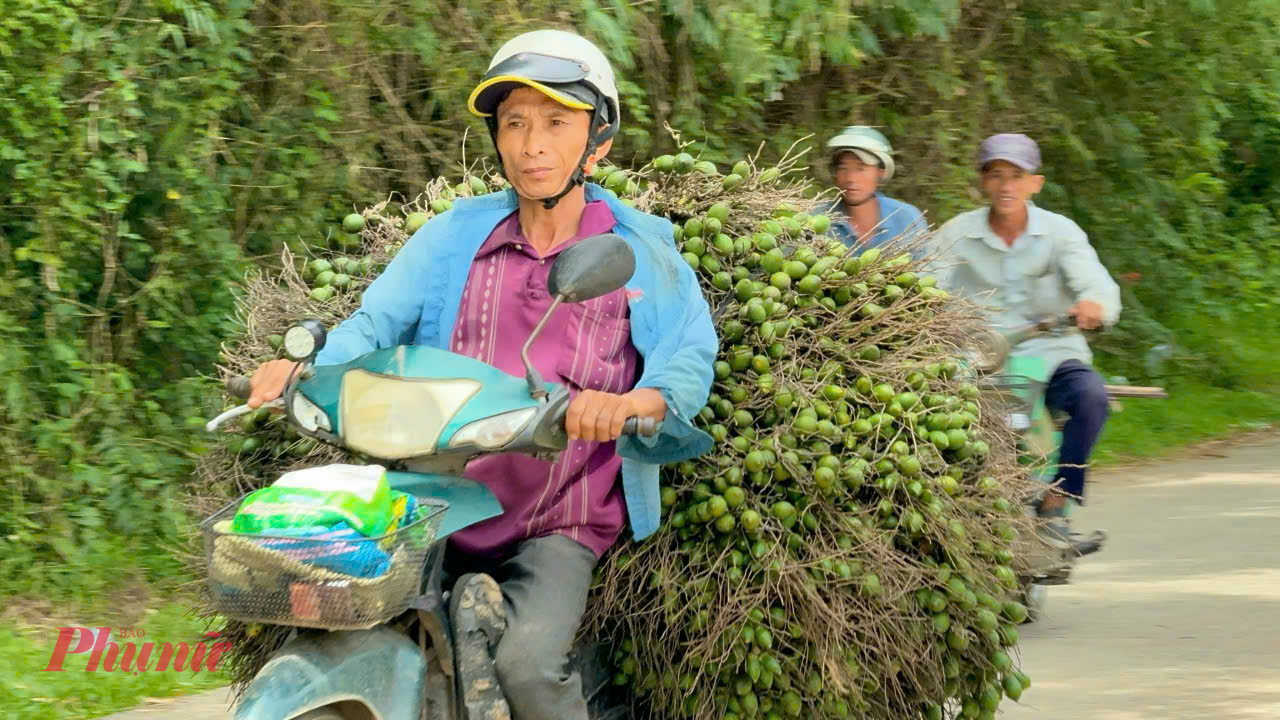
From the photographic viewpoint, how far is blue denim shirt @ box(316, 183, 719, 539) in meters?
3.21

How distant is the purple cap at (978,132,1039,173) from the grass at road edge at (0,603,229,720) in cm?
362

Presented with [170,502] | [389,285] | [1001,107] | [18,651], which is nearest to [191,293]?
[170,502]

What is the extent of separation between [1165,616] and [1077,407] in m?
0.87

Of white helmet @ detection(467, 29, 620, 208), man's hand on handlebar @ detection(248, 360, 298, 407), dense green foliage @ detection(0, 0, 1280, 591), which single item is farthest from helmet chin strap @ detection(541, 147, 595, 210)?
dense green foliage @ detection(0, 0, 1280, 591)

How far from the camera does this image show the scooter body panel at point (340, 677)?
2645 millimetres

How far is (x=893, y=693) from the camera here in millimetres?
3604

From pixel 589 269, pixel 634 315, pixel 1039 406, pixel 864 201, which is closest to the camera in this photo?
pixel 589 269

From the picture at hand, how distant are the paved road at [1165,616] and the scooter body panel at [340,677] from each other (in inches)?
92.9

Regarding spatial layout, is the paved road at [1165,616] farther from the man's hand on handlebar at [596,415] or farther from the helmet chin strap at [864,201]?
the man's hand on handlebar at [596,415]

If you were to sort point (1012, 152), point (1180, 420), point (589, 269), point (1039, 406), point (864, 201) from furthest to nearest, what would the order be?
point (1180, 420), point (864, 201), point (1012, 152), point (1039, 406), point (589, 269)

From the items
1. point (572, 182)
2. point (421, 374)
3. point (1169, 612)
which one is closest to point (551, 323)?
point (572, 182)

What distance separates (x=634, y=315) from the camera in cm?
341

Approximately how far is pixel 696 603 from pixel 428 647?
673 mm

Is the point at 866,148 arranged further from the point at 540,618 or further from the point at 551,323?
the point at 540,618
